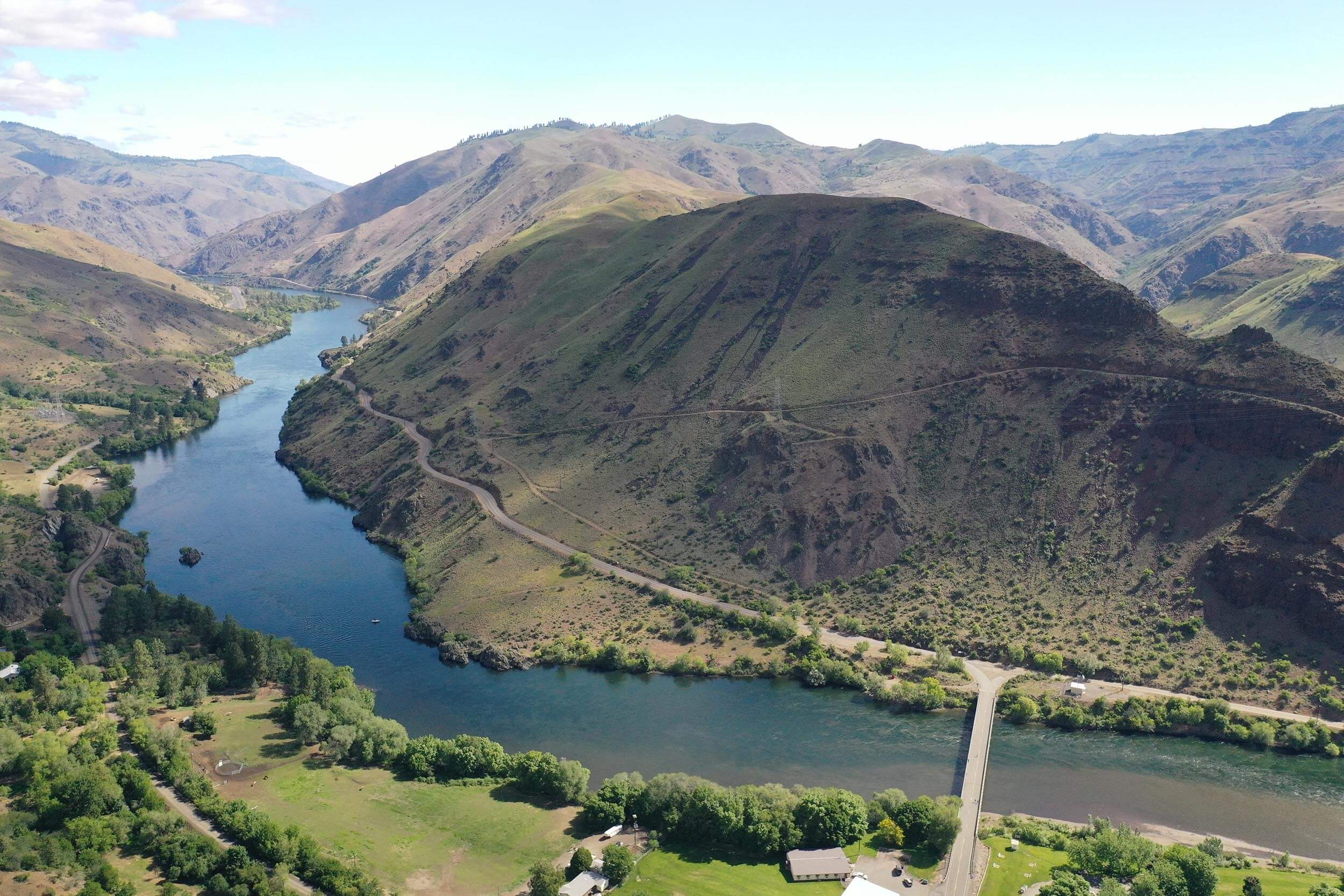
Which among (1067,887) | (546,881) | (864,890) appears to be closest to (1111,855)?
(1067,887)

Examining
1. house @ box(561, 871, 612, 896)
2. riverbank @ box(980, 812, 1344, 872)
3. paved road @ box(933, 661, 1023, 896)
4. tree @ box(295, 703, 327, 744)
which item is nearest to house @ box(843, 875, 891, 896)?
paved road @ box(933, 661, 1023, 896)

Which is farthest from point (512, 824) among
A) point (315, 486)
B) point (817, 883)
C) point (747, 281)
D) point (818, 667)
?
point (747, 281)

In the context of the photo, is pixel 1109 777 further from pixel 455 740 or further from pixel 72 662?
pixel 72 662

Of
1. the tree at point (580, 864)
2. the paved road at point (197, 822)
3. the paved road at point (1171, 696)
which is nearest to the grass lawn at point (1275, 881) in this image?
the paved road at point (1171, 696)

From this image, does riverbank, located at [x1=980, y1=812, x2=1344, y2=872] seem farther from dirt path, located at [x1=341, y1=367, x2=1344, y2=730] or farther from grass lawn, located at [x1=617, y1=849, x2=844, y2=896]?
grass lawn, located at [x1=617, y1=849, x2=844, y2=896]

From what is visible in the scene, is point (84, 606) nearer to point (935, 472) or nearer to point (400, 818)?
point (400, 818)

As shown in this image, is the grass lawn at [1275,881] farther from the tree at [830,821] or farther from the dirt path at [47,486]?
the dirt path at [47,486]
